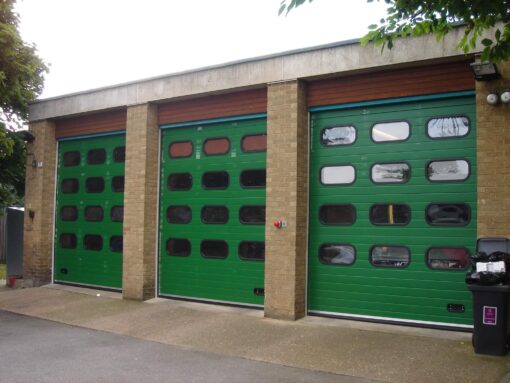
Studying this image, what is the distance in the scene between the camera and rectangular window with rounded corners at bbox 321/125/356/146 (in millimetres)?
8328

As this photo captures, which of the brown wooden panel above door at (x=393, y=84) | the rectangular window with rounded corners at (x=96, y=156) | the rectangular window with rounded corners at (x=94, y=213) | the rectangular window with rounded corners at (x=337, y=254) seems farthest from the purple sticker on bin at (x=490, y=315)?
the rectangular window with rounded corners at (x=96, y=156)

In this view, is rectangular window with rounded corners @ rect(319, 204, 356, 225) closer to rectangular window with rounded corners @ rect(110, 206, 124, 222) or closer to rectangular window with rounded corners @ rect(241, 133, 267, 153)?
rectangular window with rounded corners @ rect(241, 133, 267, 153)

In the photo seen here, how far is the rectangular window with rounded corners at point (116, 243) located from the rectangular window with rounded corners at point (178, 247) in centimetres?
139

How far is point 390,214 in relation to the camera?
7883 mm

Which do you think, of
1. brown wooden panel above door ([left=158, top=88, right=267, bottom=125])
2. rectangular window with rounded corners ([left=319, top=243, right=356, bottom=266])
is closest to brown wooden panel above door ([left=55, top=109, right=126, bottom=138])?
brown wooden panel above door ([left=158, top=88, right=267, bottom=125])

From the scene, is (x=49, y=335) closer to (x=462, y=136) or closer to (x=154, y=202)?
(x=154, y=202)

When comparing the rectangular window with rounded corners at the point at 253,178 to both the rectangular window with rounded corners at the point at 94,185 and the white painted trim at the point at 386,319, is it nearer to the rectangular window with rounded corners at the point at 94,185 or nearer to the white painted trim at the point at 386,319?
the white painted trim at the point at 386,319

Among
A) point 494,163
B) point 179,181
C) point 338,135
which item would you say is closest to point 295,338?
point 338,135

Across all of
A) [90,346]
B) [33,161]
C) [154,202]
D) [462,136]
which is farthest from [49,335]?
[462,136]

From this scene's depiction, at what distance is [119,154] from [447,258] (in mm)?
7400

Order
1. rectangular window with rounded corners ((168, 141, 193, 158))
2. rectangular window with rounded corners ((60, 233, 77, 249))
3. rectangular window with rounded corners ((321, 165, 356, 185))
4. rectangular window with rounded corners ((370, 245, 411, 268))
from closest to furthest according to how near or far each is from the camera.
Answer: rectangular window with rounded corners ((370, 245, 411, 268)) → rectangular window with rounded corners ((321, 165, 356, 185)) → rectangular window with rounded corners ((168, 141, 193, 158)) → rectangular window with rounded corners ((60, 233, 77, 249))

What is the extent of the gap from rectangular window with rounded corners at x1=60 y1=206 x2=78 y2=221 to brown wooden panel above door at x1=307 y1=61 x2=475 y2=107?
263 inches

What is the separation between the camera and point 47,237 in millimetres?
12320

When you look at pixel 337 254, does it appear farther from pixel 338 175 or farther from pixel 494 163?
pixel 494 163
